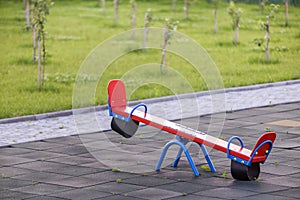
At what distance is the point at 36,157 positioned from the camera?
33.1 ft

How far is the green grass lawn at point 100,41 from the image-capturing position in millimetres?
15120

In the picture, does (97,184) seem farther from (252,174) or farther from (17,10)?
(17,10)

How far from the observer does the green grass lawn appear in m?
15.1

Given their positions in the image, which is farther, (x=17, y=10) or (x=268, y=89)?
(x=17, y=10)

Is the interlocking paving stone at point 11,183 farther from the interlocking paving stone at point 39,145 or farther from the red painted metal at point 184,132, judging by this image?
the interlocking paving stone at point 39,145

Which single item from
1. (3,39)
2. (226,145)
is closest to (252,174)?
(226,145)

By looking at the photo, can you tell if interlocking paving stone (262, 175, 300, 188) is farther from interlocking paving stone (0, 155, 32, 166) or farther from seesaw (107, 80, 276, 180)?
interlocking paving stone (0, 155, 32, 166)

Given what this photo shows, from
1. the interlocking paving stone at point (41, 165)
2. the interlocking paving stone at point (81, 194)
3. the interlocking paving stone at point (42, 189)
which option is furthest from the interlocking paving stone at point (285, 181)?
the interlocking paving stone at point (41, 165)

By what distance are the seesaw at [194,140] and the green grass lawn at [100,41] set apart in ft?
12.1

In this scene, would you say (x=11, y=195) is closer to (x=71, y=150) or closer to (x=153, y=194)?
(x=153, y=194)

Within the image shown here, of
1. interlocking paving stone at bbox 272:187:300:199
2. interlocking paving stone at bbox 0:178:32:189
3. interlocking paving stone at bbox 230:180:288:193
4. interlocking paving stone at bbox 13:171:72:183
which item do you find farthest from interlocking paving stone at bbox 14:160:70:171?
interlocking paving stone at bbox 272:187:300:199

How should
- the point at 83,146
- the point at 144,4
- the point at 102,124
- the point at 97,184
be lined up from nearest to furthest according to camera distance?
1. the point at 97,184
2. the point at 83,146
3. the point at 102,124
4. the point at 144,4

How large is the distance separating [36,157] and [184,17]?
19.5 metres

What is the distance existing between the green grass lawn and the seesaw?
3683mm
